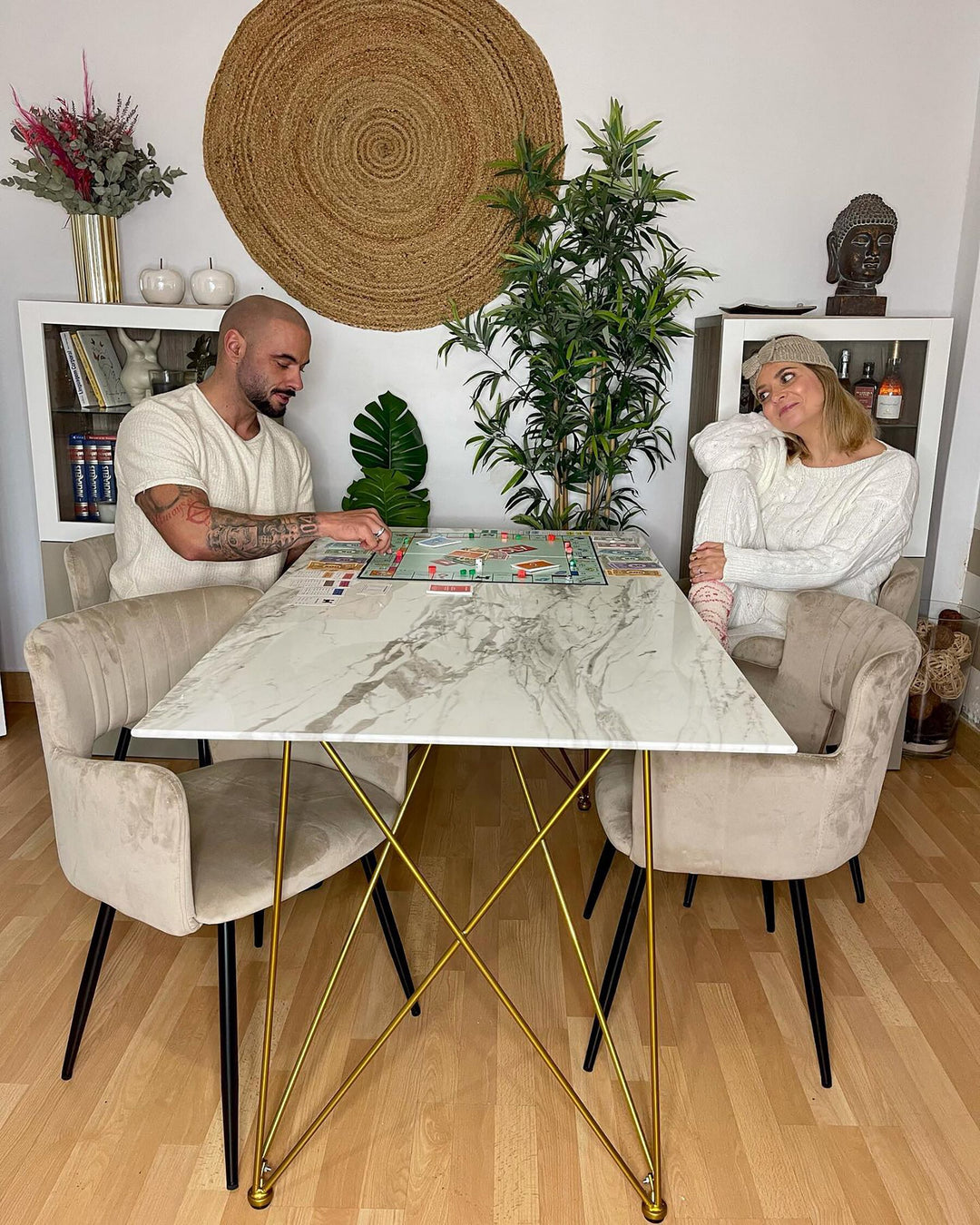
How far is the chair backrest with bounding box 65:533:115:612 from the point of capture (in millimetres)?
2527

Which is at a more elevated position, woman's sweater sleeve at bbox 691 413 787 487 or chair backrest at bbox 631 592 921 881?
woman's sweater sleeve at bbox 691 413 787 487

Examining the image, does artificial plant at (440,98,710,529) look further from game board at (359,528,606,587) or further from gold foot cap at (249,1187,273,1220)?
gold foot cap at (249,1187,273,1220)

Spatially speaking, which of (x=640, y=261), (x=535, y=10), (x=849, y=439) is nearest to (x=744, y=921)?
(x=849, y=439)

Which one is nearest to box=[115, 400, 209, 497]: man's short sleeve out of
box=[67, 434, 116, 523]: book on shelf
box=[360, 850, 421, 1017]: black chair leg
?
box=[67, 434, 116, 523]: book on shelf

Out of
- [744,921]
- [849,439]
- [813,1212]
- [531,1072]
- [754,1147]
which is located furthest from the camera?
[849,439]

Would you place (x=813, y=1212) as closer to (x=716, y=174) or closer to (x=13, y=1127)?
(x=13, y=1127)

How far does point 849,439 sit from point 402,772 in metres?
1.54

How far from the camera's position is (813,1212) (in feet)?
5.20

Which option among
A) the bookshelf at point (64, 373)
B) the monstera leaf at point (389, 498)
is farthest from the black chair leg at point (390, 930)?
the bookshelf at point (64, 373)

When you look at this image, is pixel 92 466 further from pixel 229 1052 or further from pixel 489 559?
pixel 229 1052

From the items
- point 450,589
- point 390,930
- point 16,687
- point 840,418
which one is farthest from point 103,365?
point 840,418

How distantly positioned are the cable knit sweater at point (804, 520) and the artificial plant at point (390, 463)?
1027 mm

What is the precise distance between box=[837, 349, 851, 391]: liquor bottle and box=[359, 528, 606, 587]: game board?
0.96 metres

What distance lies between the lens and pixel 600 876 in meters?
2.24
